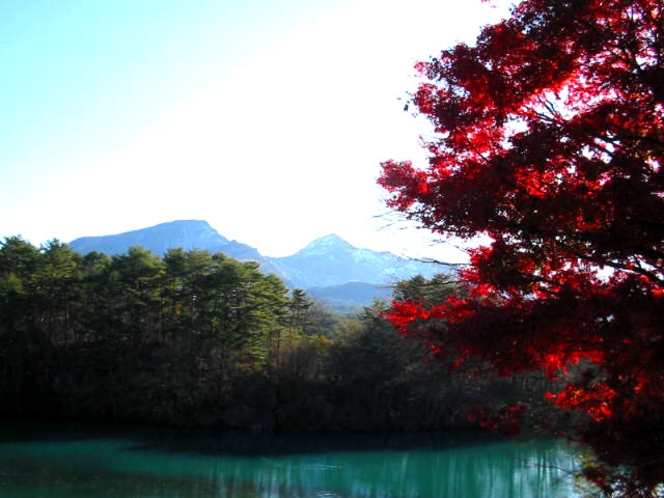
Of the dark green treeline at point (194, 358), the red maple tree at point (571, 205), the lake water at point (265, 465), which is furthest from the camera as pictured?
the dark green treeline at point (194, 358)

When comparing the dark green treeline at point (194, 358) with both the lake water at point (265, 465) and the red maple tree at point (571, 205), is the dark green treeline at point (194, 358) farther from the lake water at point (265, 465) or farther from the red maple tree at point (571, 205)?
the red maple tree at point (571, 205)

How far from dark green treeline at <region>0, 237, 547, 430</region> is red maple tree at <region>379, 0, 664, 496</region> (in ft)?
85.2

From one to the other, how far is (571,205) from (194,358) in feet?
104

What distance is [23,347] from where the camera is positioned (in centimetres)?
3562

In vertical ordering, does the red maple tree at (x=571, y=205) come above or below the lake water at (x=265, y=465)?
above

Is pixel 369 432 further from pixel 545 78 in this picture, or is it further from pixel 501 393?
pixel 545 78

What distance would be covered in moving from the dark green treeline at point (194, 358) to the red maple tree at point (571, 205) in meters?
26.0

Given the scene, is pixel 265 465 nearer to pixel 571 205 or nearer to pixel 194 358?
pixel 194 358

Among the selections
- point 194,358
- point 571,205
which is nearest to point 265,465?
point 194,358

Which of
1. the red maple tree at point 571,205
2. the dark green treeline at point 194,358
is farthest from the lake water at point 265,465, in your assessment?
the red maple tree at point 571,205

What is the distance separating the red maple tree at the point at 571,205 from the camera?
448cm

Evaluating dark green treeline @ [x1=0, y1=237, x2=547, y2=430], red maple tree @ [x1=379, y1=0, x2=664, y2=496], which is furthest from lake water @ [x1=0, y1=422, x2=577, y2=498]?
red maple tree @ [x1=379, y1=0, x2=664, y2=496]

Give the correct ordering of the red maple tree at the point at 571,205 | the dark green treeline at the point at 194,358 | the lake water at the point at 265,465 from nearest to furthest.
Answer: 1. the red maple tree at the point at 571,205
2. the lake water at the point at 265,465
3. the dark green treeline at the point at 194,358

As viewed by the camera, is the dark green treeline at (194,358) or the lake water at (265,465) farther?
the dark green treeline at (194,358)
